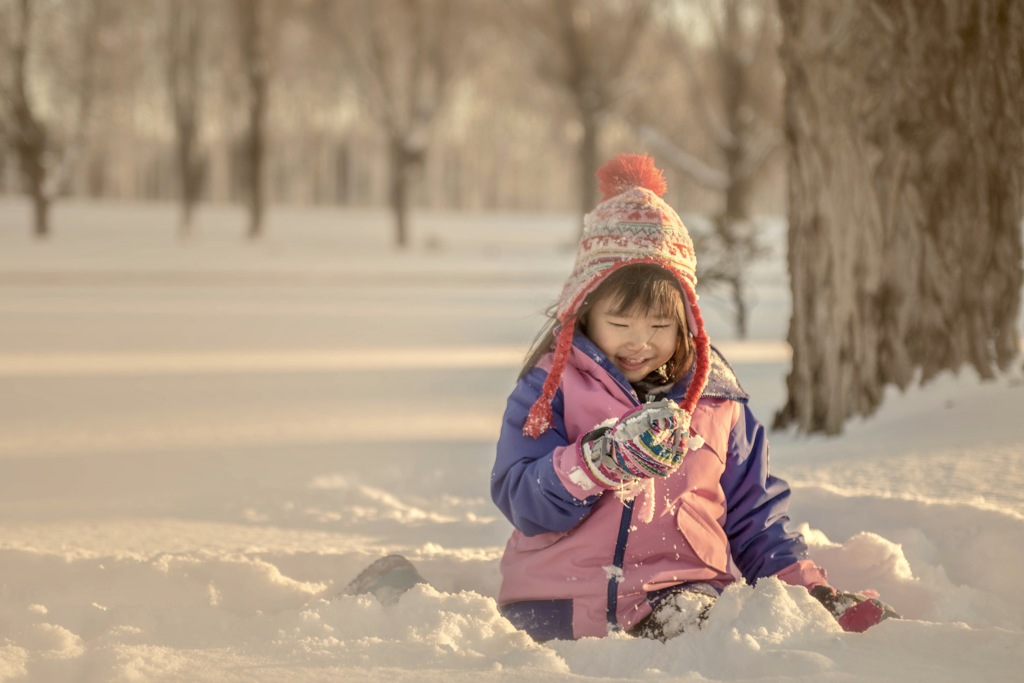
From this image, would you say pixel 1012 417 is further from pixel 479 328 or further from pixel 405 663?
pixel 479 328

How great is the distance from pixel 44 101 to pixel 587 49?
14.4 meters

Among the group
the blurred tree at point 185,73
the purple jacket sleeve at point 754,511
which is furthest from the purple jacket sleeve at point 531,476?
the blurred tree at point 185,73

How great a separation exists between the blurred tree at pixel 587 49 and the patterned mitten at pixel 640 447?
24260 mm

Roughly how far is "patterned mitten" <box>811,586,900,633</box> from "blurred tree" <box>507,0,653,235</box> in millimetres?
24001

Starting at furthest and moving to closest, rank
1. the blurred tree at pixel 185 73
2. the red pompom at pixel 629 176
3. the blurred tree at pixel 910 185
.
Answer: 1. the blurred tree at pixel 185 73
2. the blurred tree at pixel 910 185
3. the red pompom at pixel 629 176

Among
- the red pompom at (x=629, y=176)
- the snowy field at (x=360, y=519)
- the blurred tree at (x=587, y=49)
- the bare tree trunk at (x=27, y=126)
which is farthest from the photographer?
the blurred tree at (x=587, y=49)

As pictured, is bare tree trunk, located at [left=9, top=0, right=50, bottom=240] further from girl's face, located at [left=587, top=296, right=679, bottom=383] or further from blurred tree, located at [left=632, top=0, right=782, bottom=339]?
girl's face, located at [left=587, top=296, right=679, bottom=383]

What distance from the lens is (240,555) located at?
3184 mm

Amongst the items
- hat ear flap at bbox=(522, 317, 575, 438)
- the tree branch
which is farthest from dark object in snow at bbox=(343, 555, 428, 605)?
the tree branch

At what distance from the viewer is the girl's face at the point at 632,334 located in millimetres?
2533

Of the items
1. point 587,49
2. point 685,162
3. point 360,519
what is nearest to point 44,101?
point 587,49

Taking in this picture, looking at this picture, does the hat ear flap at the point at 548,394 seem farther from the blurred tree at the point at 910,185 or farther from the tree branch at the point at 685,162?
the tree branch at the point at 685,162

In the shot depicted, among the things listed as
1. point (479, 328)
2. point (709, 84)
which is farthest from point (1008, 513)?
point (709, 84)

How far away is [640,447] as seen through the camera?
220 centimetres
